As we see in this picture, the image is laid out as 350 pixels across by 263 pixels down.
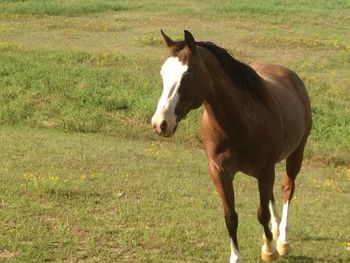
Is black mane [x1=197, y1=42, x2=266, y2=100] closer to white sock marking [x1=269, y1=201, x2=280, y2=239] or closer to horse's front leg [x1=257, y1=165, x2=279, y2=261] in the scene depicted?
horse's front leg [x1=257, y1=165, x2=279, y2=261]

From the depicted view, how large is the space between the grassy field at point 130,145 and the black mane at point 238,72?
212 cm

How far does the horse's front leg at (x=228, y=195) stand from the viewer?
6.89 metres

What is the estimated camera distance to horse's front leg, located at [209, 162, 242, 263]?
6891 millimetres

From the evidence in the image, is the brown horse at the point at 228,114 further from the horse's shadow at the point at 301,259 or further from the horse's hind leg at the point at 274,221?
the horse's hind leg at the point at 274,221

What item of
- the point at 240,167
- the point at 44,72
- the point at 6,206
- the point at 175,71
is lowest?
the point at 44,72

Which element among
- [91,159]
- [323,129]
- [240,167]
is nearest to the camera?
[240,167]

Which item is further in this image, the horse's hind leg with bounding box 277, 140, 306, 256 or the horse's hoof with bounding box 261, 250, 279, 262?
the horse's hind leg with bounding box 277, 140, 306, 256

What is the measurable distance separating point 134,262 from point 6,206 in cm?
262

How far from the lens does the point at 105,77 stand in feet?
66.9

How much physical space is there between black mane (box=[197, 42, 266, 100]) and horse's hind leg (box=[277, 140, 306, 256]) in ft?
6.48

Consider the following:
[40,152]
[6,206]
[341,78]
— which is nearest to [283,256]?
[6,206]

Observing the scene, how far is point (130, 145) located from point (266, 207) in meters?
8.72

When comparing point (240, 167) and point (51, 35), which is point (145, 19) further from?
point (240, 167)

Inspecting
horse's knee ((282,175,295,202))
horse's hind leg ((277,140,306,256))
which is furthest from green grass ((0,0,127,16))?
horse's knee ((282,175,295,202))
